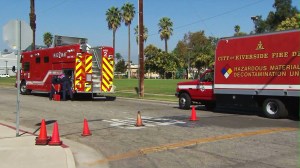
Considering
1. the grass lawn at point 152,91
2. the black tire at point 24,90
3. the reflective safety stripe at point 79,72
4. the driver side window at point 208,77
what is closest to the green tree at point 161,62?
the grass lawn at point 152,91

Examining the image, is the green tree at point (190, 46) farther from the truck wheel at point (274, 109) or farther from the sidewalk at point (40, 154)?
the sidewalk at point (40, 154)

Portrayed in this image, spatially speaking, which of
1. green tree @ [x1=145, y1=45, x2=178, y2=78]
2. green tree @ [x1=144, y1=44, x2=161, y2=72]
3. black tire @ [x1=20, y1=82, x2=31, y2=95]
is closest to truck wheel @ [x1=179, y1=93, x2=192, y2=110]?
black tire @ [x1=20, y1=82, x2=31, y2=95]

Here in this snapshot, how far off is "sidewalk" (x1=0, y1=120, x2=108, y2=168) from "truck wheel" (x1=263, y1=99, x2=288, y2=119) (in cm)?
817

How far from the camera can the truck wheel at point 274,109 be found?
1566 centimetres

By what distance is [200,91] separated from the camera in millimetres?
19312

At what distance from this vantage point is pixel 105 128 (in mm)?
13102

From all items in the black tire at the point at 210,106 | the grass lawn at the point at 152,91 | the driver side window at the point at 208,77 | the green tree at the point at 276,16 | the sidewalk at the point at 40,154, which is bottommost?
the sidewalk at the point at 40,154

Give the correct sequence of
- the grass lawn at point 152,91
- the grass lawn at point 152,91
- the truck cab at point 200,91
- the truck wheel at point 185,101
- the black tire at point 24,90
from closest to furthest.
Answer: the truck cab at point 200,91 → the truck wheel at point 185,101 → the grass lawn at point 152,91 → the grass lawn at point 152,91 → the black tire at point 24,90

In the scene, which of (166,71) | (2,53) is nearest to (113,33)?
(166,71)

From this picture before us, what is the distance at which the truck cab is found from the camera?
62.3 ft

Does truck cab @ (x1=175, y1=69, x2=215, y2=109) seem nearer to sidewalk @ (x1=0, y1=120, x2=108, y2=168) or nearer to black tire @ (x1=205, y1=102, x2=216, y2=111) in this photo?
black tire @ (x1=205, y1=102, x2=216, y2=111)

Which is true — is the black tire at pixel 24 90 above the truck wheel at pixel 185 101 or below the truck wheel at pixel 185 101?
above

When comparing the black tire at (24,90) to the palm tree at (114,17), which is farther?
the palm tree at (114,17)

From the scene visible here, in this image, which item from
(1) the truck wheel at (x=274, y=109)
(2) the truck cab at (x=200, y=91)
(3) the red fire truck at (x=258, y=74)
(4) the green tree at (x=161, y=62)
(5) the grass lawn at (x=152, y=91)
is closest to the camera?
(3) the red fire truck at (x=258, y=74)
